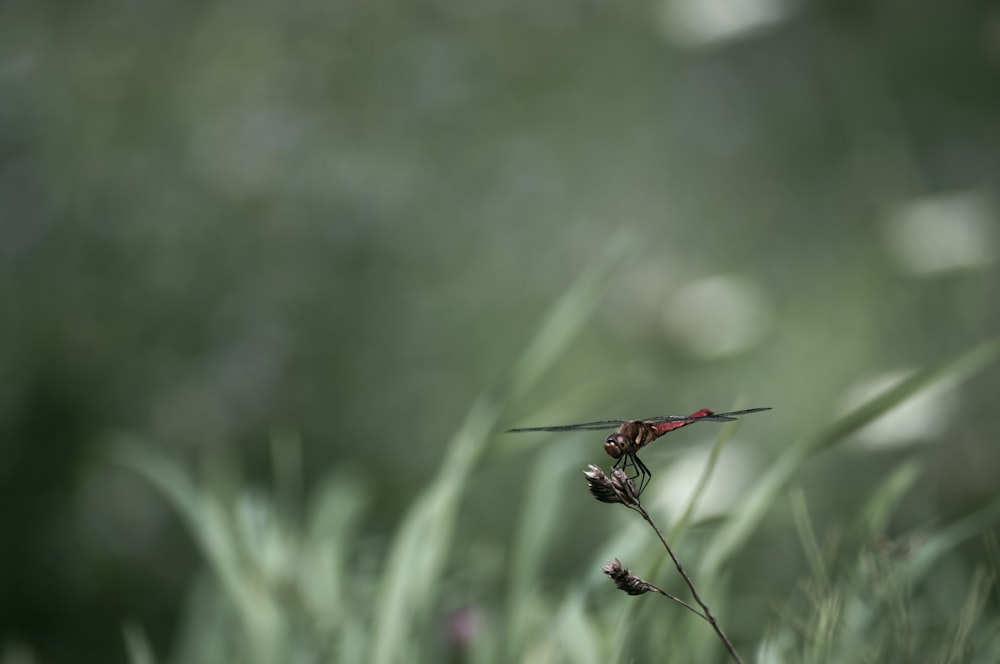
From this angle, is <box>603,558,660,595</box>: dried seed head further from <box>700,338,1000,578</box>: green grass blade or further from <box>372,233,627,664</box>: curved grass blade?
<box>372,233,627,664</box>: curved grass blade

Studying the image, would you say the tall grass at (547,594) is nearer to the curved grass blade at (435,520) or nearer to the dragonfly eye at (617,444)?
the curved grass blade at (435,520)

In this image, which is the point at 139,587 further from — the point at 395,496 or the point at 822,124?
the point at 822,124

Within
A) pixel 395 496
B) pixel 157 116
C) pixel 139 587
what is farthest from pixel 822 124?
pixel 139 587

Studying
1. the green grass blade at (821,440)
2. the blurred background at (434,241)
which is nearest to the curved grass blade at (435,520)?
the green grass blade at (821,440)

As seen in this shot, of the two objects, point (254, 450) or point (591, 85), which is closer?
point (254, 450)

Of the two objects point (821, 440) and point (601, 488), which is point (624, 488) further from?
point (821, 440)
